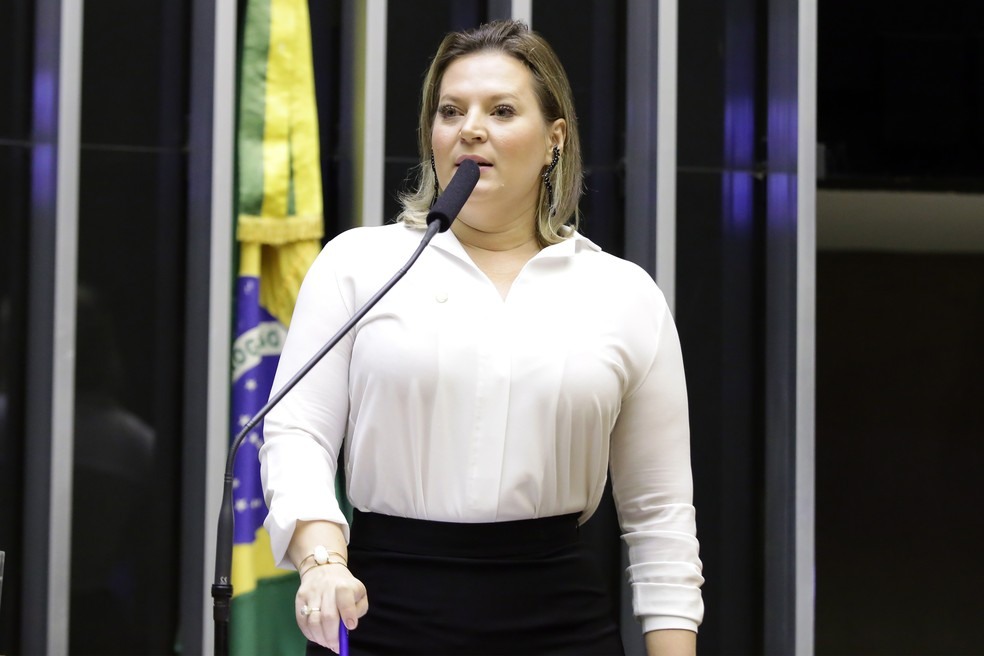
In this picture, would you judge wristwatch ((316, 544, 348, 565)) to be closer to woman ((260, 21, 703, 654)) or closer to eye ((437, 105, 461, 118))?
woman ((260, 21, 703, 654))

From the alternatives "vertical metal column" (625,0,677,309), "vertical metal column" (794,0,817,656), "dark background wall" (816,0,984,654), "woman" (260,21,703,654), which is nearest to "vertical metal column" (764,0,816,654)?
"vertical metal column" (794,0,817,656)

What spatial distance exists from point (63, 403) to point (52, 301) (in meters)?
0.30

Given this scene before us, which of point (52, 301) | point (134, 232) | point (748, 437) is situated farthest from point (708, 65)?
point (52, 301)

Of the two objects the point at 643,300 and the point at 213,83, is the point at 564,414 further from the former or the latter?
the point at 213,83

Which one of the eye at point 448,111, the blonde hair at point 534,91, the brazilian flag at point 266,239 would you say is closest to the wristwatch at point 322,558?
the blonde hair at point 534,91

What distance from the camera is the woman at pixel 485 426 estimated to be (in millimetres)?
1434

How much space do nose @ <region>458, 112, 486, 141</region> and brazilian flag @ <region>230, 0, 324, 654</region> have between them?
1.85m

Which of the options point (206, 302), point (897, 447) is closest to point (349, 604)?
point (206, 302)

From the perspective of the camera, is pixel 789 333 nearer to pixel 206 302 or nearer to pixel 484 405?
pixel 206 302

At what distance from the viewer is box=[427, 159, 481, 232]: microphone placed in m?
1.40

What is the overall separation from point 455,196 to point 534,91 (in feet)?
1.01

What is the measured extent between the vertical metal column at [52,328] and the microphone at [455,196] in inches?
92.0

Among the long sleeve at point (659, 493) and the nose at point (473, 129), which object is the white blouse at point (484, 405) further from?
the nose at point (473, 129)

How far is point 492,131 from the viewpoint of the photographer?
1.60 m
